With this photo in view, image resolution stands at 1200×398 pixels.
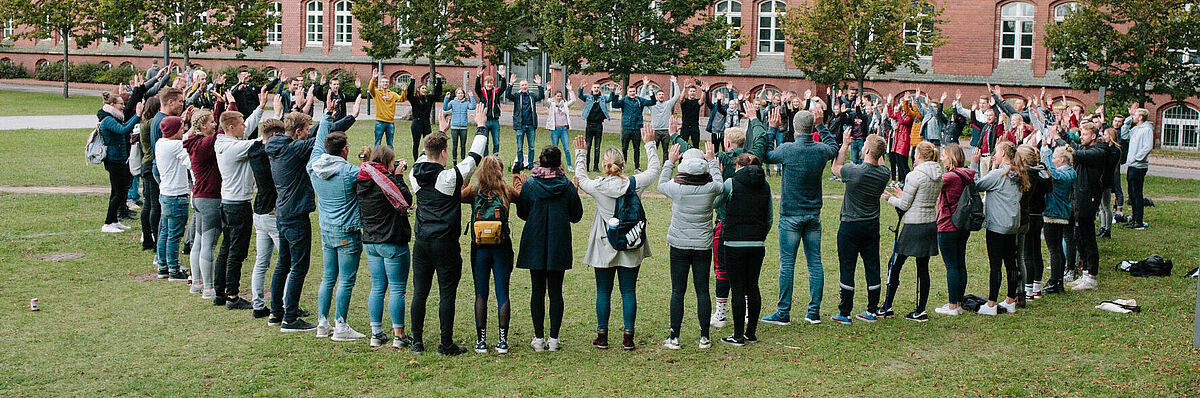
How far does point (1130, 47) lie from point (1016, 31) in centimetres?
747

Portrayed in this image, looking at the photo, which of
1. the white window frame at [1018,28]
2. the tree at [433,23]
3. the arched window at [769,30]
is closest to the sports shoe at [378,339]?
the tree at [433,23]

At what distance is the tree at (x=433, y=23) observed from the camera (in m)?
32.6

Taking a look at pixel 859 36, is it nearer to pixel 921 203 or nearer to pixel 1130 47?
pixel 1130 47

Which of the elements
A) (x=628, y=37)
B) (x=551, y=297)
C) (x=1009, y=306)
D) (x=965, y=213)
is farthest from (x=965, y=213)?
(x=628, y=37)

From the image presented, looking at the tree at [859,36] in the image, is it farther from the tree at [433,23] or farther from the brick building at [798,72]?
the tree at [433,23]

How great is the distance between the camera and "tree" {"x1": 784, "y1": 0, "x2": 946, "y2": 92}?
31.0 meters

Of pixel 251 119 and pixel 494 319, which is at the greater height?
pixel 251 119

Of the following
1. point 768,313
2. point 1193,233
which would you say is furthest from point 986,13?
point 768,313

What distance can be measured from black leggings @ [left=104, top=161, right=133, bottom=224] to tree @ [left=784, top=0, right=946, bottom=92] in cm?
2166

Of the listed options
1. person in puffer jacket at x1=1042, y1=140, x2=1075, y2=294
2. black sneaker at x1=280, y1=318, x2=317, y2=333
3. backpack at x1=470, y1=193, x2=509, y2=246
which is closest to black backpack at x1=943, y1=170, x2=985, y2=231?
person in puffer jacket at x1=1042, y1=140, x2=1075, y2=294

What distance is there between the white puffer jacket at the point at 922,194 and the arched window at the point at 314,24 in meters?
41.4

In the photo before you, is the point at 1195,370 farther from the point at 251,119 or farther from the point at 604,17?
the point at 604,17

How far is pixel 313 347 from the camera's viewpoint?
859 cm

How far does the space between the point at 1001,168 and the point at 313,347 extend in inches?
230
